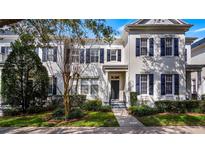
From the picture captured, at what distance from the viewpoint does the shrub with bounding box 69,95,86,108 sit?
8507 mm

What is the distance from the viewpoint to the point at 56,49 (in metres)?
9.16

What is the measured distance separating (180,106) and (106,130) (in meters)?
4.71

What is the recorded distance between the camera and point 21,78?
8.43 meters

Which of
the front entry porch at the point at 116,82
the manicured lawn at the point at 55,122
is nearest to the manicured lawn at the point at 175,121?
the manicured lawn at the point at 55,122

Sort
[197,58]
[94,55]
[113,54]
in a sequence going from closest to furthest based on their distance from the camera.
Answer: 1. [94,55]
2. [113,54]
3. [197,58]

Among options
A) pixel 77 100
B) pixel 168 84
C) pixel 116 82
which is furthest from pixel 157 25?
pixel 77 100

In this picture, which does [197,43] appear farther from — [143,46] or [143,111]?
[143,111]

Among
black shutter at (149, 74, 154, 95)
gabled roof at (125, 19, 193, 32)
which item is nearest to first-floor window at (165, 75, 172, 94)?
black shutter at (149, 74, 154, 95)

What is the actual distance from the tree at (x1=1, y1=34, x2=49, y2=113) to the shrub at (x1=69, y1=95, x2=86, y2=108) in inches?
62.0

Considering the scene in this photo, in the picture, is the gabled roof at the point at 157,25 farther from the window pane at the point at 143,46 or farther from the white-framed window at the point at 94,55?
the white-framed window at the point at 94,55

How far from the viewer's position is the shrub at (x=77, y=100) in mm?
8507

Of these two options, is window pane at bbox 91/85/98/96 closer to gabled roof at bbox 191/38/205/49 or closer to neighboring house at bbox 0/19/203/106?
neighboring house at bbox 0/19/203/106

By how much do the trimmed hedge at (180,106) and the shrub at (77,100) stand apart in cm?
373
